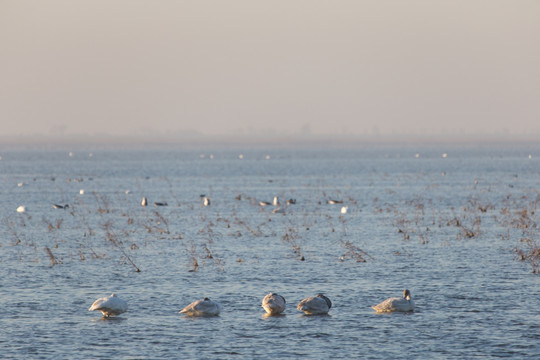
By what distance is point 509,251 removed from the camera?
30656mm

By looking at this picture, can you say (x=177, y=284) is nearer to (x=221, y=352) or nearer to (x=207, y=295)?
(x=207, y=295)

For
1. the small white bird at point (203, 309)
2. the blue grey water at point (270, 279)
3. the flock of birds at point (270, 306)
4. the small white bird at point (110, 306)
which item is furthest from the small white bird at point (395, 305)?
the small white bird at point (110, 306)

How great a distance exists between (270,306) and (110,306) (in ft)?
12.3

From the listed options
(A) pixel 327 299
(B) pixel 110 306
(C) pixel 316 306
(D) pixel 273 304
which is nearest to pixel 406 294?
(A) pixel 327 299

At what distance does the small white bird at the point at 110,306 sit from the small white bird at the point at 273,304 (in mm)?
3377

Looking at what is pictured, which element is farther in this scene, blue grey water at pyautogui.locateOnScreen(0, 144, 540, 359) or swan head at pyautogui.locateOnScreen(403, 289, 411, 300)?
swan head at pyautogui.locateOnScreen(403, 289, 411, 300)

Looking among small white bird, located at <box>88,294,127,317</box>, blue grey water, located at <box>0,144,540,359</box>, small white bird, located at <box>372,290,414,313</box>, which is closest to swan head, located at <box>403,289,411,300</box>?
small white bird, located at <box>372,290,414,313</box>

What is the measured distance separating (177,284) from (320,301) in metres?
5.83

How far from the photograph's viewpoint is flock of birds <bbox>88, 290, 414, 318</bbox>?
20312 mm

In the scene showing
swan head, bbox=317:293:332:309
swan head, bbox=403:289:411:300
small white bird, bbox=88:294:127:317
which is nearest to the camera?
small white bird, bbox=88:294:127:317

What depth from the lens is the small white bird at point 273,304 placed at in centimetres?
2045

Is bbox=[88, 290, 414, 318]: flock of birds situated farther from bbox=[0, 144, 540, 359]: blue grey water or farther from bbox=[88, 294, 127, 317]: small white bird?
bbox=[0, 144, 540, 359]: blue grey water

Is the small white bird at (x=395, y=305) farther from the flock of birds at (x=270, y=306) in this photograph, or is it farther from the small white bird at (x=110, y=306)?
the small white bird at (x=110, y=306)

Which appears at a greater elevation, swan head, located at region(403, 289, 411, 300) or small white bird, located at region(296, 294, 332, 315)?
swan head, located at region(403, 289, 411, 300)
